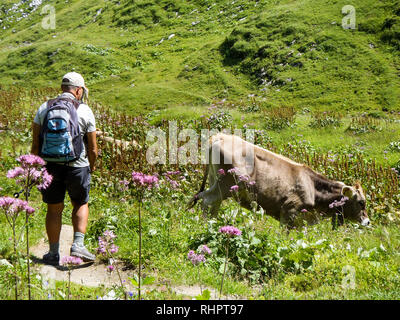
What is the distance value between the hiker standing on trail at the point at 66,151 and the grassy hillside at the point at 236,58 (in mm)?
13506

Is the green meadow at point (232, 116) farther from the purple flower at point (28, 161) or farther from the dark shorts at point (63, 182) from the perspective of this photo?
the purple flower at point (28, 161)

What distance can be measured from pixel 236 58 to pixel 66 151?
92.8 ft

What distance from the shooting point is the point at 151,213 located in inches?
309

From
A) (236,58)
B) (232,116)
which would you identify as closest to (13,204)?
(232,116)

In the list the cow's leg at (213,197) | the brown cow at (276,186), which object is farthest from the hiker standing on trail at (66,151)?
the brown cow at (276,186)

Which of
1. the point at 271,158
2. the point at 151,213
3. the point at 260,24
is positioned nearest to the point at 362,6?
the point at 260,24

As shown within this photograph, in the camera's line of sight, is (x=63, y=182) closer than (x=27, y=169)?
No

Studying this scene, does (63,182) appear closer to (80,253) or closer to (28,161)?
(80,253)

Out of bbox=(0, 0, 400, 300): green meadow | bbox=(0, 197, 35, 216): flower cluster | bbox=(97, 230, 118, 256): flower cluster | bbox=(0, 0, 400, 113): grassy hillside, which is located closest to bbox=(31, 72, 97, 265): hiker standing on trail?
bbox=(0, 0, 400, 300): green meadow

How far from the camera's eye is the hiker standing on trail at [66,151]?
4984 mm

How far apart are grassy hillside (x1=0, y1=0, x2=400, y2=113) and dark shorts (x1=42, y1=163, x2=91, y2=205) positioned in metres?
13.7

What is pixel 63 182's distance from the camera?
17.8 feet

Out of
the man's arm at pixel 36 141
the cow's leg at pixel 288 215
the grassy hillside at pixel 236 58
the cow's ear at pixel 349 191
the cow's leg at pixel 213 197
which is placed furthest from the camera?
the grassy hillside at pixel 236 58

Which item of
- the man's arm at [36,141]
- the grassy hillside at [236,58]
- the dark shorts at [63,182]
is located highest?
the grassy hillside at [236,58]
